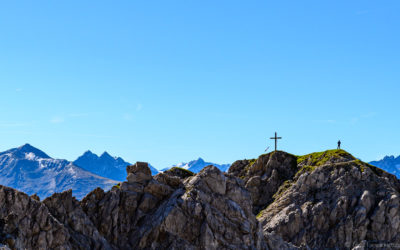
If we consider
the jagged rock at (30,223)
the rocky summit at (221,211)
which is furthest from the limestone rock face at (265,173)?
the jagged rock at (30,223)

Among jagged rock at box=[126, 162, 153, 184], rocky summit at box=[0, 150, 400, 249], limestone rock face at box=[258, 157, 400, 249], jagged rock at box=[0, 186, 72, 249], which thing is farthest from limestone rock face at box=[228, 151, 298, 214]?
jagged rock at box=[0, 186, 72, 249]

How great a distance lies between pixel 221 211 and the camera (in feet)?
324

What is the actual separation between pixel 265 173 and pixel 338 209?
27.8 meters

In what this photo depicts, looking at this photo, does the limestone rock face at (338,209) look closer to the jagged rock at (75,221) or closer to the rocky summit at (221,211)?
the rocky summit at (221,211)

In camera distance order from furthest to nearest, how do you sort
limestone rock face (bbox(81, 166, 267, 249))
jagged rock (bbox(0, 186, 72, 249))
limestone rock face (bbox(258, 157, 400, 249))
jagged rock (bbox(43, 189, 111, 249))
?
limestone rock face (bbox(258, 157, 400, 249)), limestone rock face (bbox(81, 166, 267, 249)), jagged rock (bbox(43, 189, 111, 249)), jagged rock (bbox(0, 186, 72, 249))

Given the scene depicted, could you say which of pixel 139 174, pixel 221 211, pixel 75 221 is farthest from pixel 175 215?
pixel 75 221

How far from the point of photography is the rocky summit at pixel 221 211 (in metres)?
82.6

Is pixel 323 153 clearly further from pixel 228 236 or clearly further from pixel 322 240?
pixel 228 236

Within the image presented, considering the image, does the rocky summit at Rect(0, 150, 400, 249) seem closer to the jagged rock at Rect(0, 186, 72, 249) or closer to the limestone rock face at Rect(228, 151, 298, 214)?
the jagged rock at Rect(0, 186, 72, 249)

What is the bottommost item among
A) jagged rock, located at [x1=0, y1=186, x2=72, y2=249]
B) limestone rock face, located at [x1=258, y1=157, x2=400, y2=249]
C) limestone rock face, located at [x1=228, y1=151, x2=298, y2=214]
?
jagged rock, located at [x1=0, y1=186, x2=72, y2=249]

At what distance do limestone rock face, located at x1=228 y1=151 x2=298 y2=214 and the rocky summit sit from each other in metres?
0.32

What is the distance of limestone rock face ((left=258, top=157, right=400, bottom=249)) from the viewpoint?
13338cm

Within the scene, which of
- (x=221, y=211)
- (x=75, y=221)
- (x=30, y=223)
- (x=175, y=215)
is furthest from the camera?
(x=221, y=211)

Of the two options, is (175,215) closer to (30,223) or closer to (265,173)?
(30,223)
